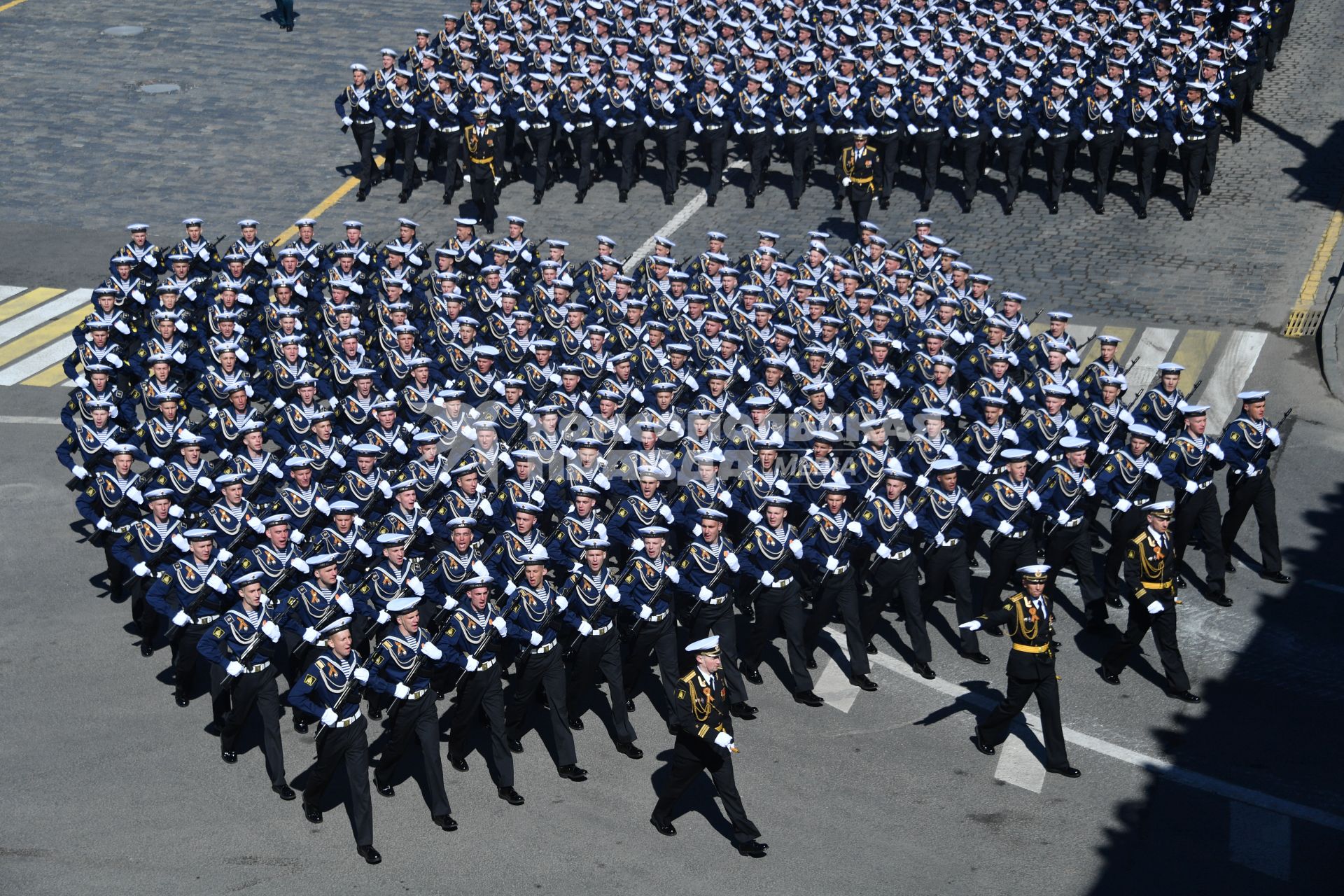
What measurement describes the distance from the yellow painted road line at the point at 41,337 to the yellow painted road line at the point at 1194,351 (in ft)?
54.5

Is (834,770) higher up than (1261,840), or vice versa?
(1261,840)

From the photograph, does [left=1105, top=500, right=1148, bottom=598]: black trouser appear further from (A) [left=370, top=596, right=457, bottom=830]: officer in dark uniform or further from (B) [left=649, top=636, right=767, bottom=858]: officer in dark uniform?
(A) [left=370, top=596, right=457, bottom=830]: officer in dark uniform

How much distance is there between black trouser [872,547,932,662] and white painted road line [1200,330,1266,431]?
6718 millimetres

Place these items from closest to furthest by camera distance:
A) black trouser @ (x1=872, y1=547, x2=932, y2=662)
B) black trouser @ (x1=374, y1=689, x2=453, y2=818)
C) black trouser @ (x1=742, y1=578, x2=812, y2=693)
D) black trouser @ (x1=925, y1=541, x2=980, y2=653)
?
black trouser @ (x1=374, y1=689, x2=453, y2=818), black trouser @ (x1=742, y1=578, x2=812, y2=693), black trouser @ (x1=872, y1=547, x2=932, y2=662), black trouser @ (x1=925, y1=541, x2=980, y2=653)

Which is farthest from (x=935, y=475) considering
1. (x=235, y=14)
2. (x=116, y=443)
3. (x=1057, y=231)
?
(x=235, y=14)

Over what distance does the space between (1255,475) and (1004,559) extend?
120 inches

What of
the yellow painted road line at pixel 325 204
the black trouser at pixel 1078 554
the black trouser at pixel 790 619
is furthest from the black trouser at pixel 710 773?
the yellow painted road line at pixel 325 204

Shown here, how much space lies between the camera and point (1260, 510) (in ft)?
57.7

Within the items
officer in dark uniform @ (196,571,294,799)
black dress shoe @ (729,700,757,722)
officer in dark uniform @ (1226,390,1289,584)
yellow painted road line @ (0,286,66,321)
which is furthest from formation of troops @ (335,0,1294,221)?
officer in dark uniform @ (196,571,294,799)

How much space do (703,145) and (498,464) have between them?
1169cm

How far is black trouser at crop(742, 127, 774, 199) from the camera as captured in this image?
91.5 ft

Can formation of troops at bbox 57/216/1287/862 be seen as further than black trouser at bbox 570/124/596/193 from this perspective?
No

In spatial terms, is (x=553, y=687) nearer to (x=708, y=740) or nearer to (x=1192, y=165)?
(x=708, y=740)

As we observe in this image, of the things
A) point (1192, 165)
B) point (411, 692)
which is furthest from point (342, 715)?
point (1192, 165)
